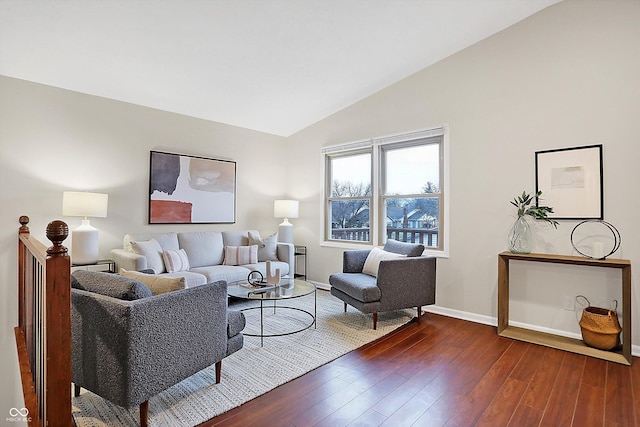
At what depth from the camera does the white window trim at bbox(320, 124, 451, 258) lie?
12.8 ft

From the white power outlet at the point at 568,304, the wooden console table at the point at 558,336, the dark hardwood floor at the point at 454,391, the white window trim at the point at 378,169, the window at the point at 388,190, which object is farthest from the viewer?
the window at the point at 388,190

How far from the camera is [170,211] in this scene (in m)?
4.36

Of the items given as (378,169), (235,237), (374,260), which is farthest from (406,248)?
(235,237)

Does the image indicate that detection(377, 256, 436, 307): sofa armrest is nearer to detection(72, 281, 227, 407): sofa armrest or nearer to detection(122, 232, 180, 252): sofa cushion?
detection(72, 281, 227, 407): sofa armrest

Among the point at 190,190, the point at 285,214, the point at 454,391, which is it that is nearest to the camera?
the point at 454,391

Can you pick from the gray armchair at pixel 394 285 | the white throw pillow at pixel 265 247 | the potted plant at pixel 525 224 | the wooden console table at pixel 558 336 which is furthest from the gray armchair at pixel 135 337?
the potted plant at pixel 525 224

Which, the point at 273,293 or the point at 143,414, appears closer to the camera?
the point at 143,414

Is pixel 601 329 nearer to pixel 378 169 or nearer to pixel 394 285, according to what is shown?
pixel 394 285

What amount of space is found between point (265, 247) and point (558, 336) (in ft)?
11.3

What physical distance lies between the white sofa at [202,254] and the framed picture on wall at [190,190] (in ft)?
0.91

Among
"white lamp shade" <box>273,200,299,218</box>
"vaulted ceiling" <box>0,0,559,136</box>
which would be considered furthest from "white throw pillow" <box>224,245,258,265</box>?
"vaulted ceiling" <box>0,0,559,136</box>

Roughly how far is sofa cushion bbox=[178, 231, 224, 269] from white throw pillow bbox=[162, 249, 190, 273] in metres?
0.21

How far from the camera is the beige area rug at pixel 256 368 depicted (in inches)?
76.1

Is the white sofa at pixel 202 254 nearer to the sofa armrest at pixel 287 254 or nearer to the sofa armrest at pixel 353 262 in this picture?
the sofa armrest at pixel 287 254
